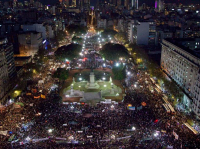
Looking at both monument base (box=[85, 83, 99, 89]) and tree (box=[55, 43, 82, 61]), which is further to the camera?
tree (box=[55, 43, 82, 61])

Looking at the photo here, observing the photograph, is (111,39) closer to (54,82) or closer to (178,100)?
(54,82)

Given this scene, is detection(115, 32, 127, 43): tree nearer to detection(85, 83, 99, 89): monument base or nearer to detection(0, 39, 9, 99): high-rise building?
detection(85, 83, 99, 89): monument base

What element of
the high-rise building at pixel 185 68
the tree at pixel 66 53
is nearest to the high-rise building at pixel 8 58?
the tree at pixel 66 53

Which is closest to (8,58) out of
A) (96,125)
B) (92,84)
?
(92,84)

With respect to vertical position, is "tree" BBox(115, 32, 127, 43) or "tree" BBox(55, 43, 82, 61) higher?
"tree" BBox(115, 32, 127, 43)

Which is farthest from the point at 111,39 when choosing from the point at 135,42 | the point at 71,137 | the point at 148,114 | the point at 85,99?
the point at 71,137

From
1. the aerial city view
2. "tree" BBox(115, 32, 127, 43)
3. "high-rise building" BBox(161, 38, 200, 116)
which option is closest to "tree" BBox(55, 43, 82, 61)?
the aerial city view

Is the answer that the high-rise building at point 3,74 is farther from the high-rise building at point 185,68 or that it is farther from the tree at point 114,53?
the high-rise building at point 185,68

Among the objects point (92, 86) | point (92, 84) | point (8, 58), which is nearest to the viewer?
point (8, 58)

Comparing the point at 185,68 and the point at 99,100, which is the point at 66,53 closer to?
the point at 99,100

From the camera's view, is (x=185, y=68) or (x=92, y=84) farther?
(x=92, y=84)

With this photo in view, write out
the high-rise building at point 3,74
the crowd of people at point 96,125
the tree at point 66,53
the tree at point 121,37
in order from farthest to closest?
1. the tree at point 121,37
2. the tree at point 66,53
3. the high-rise building at point 3,74
4. the crowd of people at point 96,125
